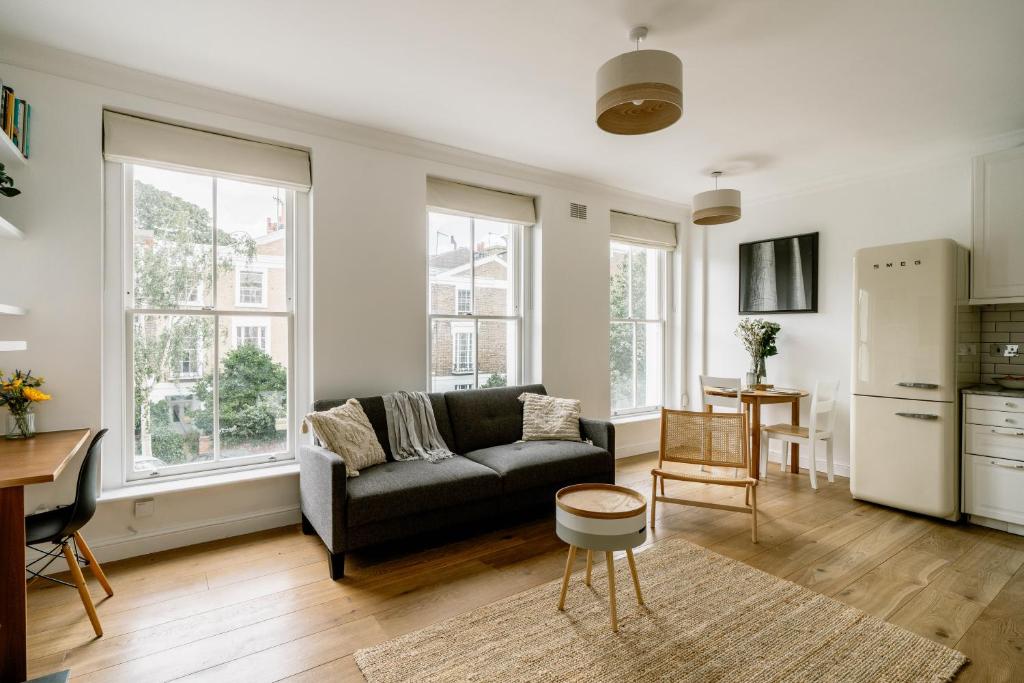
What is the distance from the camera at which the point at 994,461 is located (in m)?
3.30

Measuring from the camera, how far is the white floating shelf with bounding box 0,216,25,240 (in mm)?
2275

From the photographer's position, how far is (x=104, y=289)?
2.86m

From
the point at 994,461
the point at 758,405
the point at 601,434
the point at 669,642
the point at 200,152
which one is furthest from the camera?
the point at 758,405

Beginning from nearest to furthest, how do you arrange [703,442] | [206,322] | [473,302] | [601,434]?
[206,322], [703,442], [601,434], [473,302]

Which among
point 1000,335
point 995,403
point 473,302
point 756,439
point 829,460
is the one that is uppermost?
point 473,302

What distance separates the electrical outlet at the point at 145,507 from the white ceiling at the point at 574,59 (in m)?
2.48

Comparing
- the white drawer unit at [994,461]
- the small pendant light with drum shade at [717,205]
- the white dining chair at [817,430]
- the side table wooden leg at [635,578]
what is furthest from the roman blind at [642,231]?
the side table wooden leg at [635,578]

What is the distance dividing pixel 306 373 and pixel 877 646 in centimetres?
347

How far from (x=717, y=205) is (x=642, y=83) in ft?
7.20

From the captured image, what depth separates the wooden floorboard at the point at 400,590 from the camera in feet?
6.49

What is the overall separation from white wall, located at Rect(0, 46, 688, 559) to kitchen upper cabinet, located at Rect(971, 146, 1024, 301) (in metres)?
2.72

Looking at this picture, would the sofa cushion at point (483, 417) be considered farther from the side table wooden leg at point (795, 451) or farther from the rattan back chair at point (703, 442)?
the side table wooden leg at point (795, 451)

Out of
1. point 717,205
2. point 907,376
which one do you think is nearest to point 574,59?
point 717,205

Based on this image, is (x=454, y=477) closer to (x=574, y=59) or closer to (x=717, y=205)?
(x=574, y=59)
